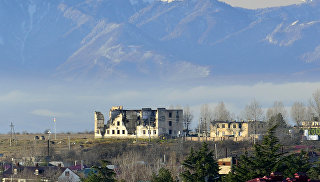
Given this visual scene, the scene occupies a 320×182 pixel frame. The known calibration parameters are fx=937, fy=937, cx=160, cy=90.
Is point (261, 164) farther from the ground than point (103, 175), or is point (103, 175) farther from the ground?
point (261, 164)

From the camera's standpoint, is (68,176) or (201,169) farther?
(68,176)

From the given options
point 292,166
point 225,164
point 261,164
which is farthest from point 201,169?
point 225,164

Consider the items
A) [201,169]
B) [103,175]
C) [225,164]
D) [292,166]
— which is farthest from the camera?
[225,164]

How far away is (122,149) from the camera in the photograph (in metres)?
180

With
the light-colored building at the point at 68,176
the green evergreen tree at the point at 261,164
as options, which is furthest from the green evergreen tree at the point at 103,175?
the light-colored building at the point at 68,176

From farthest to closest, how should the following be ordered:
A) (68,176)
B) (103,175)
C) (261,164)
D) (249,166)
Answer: (68,176)
(103,175)
(249,166)
(261,164)

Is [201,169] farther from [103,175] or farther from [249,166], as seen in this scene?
[103,175]

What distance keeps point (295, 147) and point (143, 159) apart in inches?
1090

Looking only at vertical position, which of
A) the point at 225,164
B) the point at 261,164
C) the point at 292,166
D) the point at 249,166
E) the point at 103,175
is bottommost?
the point at 103,175

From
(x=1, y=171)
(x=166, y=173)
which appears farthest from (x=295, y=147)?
(x=166, y=173)

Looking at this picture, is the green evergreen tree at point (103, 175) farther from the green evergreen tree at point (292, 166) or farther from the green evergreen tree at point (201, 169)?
the green evergreen tree at point (292, 166)

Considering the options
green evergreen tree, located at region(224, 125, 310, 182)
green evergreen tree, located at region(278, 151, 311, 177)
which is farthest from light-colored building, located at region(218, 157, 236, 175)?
green evergreen tree, located at region(224, 125, 310, 182)

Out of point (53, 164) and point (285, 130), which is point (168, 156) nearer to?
point (53, 164)

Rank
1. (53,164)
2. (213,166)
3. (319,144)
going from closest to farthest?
(213,166), (53,164), (319,144)
